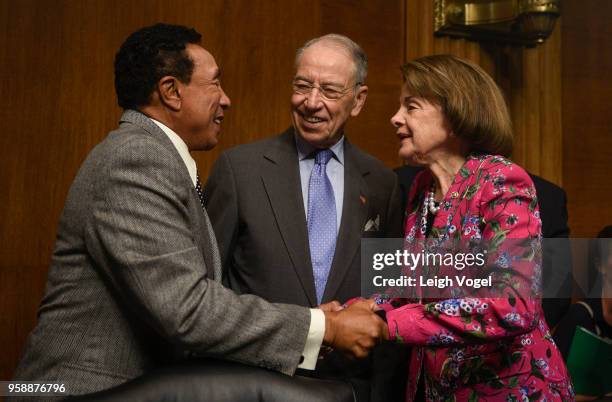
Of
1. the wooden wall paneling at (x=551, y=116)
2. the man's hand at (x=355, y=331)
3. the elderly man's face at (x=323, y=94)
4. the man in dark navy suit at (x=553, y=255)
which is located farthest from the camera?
the wooden wall paneling at (x=551, y=116)

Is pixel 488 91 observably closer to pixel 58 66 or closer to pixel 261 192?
pixel 261 192

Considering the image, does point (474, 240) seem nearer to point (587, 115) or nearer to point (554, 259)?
point (554, 259)

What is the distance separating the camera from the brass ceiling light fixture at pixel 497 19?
2.93 meters

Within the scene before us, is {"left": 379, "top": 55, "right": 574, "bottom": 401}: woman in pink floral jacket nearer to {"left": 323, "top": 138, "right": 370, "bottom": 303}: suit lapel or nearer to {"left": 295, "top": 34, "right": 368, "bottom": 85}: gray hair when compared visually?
{"left": 323, "top": 138, "right": 370, "bottom": 303}: suit lapel

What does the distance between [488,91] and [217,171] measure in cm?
82

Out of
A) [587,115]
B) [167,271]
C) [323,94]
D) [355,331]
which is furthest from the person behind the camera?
[587,115]

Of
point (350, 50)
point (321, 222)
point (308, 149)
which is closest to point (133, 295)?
point (321, 222)

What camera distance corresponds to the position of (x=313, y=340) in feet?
5.15

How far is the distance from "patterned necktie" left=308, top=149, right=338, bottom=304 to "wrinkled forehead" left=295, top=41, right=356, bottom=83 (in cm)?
23

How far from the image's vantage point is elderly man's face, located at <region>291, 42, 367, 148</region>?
2.17m

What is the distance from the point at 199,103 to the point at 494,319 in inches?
34.0

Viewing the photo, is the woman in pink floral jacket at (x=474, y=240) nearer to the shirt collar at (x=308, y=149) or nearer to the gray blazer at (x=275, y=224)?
the gray blazer at (x=275, y=224)

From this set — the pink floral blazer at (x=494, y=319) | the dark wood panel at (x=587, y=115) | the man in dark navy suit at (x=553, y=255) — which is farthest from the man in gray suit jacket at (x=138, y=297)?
the dark wood panel at (x=587, y=115)

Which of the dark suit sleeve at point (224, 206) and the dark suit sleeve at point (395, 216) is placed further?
the dark suit sleeve at point (395, 216)
